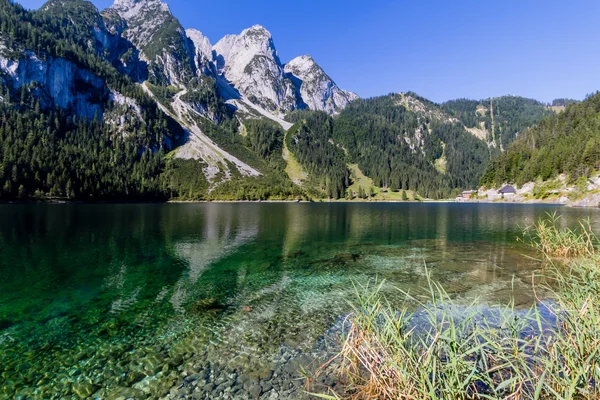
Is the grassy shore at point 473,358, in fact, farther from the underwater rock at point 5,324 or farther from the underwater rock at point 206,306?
the underwater rock at point 5,324

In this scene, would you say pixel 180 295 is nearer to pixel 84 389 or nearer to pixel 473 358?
pixel 84 389

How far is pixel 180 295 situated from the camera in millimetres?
21766

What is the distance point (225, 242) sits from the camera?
44.6m

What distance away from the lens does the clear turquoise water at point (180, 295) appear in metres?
12.8

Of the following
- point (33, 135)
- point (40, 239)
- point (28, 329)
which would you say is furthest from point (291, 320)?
point (33, 135)

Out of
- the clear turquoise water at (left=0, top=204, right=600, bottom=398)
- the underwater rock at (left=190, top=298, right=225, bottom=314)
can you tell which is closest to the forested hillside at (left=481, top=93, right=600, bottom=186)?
the clear turquoise water at (left=0, top=204, right=600, bottom=398)

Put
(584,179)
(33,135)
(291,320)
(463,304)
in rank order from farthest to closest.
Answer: (33,135) → (584,179) → (463,304) → (291,320)

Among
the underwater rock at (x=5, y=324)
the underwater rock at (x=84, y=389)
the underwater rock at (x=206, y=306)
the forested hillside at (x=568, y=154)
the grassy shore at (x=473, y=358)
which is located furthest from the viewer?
the forested hillside at (x=568, y=154)

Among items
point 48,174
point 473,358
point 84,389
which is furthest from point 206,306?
point 48,174

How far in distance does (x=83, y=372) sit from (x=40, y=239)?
137ft

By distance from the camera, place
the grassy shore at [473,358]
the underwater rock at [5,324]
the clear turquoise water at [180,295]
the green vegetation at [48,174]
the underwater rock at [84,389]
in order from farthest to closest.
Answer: the green vegetation at [48,174]
the underwater rock at [5,324]
the clear turquoise water at [180,295]
the underwater rock at [84,389]
the grassy shore at [473,358]

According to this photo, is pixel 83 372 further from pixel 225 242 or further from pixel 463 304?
pixel 225 242

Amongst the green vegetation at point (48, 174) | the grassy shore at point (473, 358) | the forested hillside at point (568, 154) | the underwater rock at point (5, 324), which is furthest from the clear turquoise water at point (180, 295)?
the forested hillside at point (568, 154)

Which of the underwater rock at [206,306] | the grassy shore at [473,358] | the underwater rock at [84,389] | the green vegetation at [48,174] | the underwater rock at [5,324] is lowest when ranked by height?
the underwater rock at [84,389]
